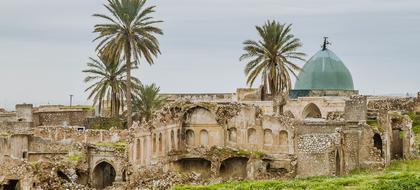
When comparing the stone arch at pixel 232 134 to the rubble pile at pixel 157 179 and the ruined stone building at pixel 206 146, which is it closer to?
the ruined stone building at pixel 206 146

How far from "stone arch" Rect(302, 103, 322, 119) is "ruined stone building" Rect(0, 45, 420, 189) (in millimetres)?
1752

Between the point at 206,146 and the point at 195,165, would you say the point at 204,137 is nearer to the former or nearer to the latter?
the point at 206,146

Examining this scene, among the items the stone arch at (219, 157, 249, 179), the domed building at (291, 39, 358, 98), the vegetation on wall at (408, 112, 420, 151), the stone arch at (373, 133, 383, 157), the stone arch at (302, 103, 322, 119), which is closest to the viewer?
the stone arch at (373, 133, 383, 157)

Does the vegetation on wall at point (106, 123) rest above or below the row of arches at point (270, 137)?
above

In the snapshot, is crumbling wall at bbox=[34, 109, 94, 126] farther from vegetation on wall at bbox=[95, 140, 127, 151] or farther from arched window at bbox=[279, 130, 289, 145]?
arched window at bbox=[279, 130, 289, 145]

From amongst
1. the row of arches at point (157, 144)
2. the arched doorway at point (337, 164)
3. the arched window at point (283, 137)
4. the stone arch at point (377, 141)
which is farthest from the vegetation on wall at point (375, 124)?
the row of arches at point (157, 144)

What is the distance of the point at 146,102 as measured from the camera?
65250 millimetres

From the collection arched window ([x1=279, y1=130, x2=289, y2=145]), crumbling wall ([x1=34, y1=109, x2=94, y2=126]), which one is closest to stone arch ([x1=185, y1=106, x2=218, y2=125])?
arched window ([x1=279, y1=130, x2=289, y2=145])

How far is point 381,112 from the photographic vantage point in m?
54.2

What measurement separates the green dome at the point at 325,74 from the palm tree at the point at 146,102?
54.1ft

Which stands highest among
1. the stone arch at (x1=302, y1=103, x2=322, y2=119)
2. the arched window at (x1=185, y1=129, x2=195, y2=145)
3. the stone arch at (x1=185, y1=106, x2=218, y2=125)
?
the stone arch at (x1=302, y1=103, x2=322, y2=119)

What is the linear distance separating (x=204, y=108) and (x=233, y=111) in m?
2.33

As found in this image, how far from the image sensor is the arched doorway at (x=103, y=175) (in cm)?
5041

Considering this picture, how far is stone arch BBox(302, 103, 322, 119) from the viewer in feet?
217
